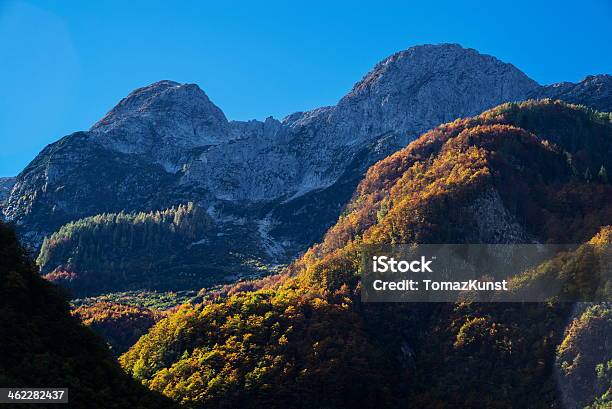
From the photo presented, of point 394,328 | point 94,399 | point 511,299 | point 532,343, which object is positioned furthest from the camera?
point 394,328

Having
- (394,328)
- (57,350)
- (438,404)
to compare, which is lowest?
(438,404)

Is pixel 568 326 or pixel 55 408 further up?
pixel 568 326

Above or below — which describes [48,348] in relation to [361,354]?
below

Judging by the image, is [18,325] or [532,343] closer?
[18,325]

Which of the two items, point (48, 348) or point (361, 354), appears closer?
point (48, 348)

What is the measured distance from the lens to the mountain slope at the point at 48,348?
80312 millimetres

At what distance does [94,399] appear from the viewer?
272 feet

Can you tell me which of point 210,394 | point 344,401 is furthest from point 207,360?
point 344,401

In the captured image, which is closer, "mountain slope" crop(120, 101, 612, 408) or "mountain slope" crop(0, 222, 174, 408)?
"mountain slope" crop(0, 222, 174, 408)

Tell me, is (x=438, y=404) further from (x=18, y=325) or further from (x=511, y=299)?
(x=18, y=325)

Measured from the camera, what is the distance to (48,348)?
89.4 metres

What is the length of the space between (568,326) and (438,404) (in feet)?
133

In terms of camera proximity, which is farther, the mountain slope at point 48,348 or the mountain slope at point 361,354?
the mountain slope at point 361,354

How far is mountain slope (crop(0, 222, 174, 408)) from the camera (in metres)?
80.3
